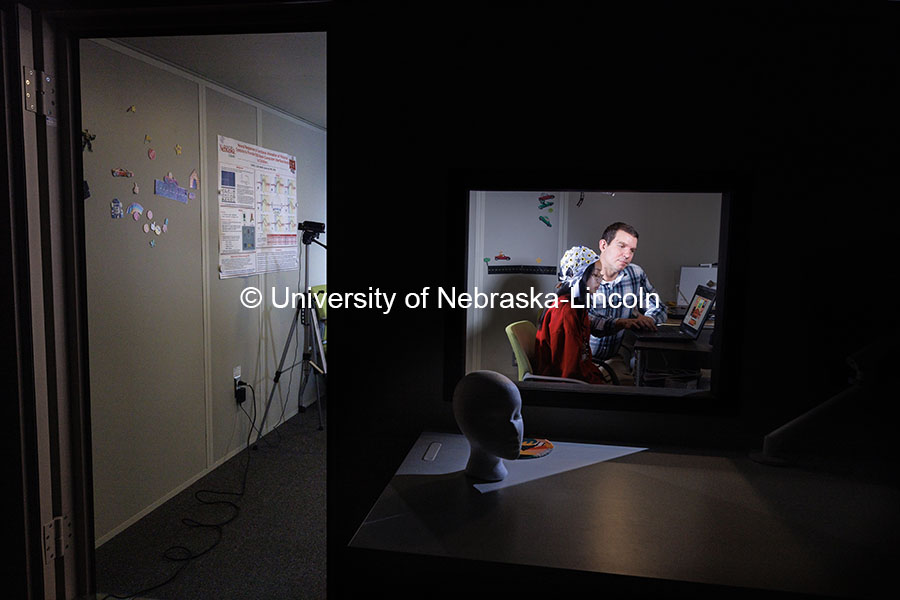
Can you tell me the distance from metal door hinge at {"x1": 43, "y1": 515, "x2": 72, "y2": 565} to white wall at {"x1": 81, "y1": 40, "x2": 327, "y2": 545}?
64 centimetres

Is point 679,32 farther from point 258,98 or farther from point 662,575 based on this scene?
point 258,98

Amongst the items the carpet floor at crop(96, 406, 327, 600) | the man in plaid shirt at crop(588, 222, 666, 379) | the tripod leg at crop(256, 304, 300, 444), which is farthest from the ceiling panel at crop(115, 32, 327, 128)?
the carpet floor at crop(96, 406, 327, 600)

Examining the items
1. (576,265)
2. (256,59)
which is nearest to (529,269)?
(576,265)

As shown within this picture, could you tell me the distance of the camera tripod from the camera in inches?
154

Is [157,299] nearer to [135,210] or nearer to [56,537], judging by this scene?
[135,210]

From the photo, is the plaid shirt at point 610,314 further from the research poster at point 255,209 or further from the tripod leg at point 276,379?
the research poster at point 255,209

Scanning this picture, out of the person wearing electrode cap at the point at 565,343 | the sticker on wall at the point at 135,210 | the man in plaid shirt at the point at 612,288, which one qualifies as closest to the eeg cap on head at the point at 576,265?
the man in plaid shirt at the point at 612,288

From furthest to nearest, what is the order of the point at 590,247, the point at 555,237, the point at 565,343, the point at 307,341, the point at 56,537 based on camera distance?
the point at 590,247
the point at 555,237
the point at 307,341
the point at 565,343
the point at 56,537

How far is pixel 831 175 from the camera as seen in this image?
1.53m

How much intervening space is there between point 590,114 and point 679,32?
29cm

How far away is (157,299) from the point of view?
290cm

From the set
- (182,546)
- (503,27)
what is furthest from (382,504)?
(182,546)

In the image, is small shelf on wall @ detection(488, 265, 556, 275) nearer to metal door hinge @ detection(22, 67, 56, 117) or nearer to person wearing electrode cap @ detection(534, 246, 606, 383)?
person wearing electrode cap @ detection(534, 246, 606, 383)

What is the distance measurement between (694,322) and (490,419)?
2497 mm
